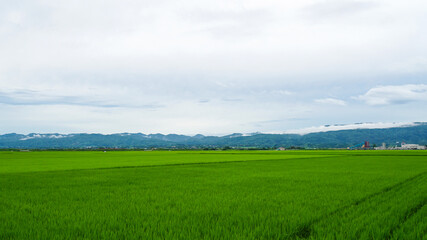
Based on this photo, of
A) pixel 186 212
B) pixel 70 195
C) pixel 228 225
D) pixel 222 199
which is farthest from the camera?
pixel 70 195

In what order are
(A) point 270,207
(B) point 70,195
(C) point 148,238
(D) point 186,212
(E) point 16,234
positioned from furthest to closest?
(B) point 70,195
(A) point 270,207
(D) point 186,212
(E) point 16,234
(C) point 148,238

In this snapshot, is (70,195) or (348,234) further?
(70,195)

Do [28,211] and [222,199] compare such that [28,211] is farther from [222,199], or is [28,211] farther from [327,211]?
[327,211]

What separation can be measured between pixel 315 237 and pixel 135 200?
613 cm

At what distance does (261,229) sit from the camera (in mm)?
5949

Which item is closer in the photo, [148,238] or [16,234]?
[148,238]

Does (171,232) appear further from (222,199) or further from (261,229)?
(222,199)

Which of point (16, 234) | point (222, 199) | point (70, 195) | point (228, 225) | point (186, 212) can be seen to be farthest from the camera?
point (70, 195)

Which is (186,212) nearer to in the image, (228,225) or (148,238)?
(228,225)

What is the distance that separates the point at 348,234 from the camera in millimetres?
5691

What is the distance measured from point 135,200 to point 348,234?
6.59m

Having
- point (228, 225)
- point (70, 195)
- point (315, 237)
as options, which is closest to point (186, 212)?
point (228, 225)

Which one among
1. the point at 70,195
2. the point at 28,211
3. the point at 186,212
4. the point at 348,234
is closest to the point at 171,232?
the point at 186,212

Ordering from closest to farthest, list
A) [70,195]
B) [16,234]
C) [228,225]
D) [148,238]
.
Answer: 1. [148,238]
2. [16,234]
3. [228,225]
4. [70,195]
